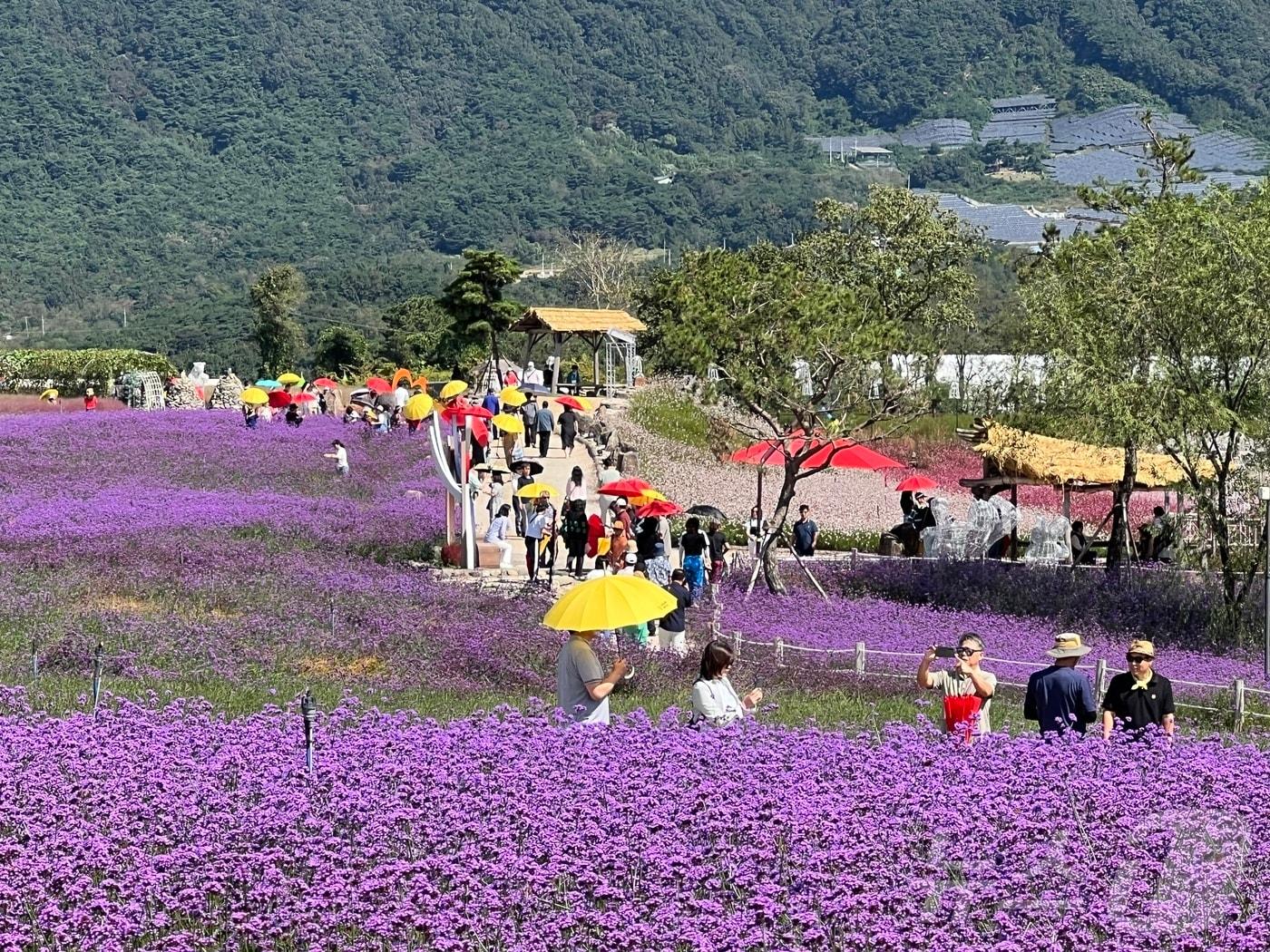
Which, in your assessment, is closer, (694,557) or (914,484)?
(694,557)

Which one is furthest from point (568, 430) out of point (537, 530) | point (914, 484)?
point (537, 530)

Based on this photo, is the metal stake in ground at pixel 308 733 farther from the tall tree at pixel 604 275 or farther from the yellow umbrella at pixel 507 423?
the tall tree at pixel 604 275

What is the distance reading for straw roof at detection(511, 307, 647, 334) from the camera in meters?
58.3

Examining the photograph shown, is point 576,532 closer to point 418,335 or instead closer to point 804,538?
point 804,538

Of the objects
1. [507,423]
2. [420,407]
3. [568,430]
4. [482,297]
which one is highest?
[482,297]

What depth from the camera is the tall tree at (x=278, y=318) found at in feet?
330

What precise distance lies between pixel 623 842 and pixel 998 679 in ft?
34.7

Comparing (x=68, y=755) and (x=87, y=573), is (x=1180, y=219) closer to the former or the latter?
(x=87, y=573)

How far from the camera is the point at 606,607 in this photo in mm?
14125

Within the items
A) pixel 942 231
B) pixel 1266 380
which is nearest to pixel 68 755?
pixel 1266 380

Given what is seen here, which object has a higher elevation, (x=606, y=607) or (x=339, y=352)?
(x=339, y=352)

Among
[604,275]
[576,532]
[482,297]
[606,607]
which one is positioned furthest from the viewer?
[604,275]

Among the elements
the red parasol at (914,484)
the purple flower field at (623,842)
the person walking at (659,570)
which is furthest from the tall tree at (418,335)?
the purple flower field at (623,842)

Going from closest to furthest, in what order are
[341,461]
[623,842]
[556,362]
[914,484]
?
1. [623,842]
2. [914,484]
3. [341,461]
4. [556,362]
